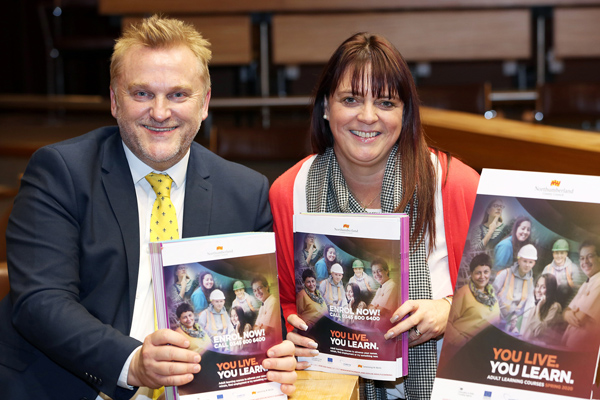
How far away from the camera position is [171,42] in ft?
5.41

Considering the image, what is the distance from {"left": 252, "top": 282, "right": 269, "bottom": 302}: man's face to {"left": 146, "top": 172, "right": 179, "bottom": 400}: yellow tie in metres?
0.39

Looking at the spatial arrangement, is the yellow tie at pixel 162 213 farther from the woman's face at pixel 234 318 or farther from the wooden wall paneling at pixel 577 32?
the wooden wall paneling at pixel 577 32

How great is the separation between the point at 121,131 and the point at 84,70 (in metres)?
6.69

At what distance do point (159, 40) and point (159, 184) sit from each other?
37 cm

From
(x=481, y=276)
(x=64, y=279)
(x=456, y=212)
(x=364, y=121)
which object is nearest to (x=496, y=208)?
(x=481, y=276)

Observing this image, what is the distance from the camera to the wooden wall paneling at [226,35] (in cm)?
445

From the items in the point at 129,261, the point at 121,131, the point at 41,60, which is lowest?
the point at 129,261

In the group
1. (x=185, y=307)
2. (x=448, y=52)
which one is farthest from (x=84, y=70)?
(x=185, y=307)

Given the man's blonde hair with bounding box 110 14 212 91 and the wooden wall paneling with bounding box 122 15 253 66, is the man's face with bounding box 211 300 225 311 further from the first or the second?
the wooden wall paneling with bounding box 122 15 253 66

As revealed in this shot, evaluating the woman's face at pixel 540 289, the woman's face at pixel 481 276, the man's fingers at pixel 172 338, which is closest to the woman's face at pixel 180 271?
the man's fingers at pixel 172 338

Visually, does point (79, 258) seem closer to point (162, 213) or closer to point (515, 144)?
point (162, 213)

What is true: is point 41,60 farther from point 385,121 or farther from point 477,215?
point 477,215

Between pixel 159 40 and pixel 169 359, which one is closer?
pixel 169 359

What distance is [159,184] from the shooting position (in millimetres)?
1719
